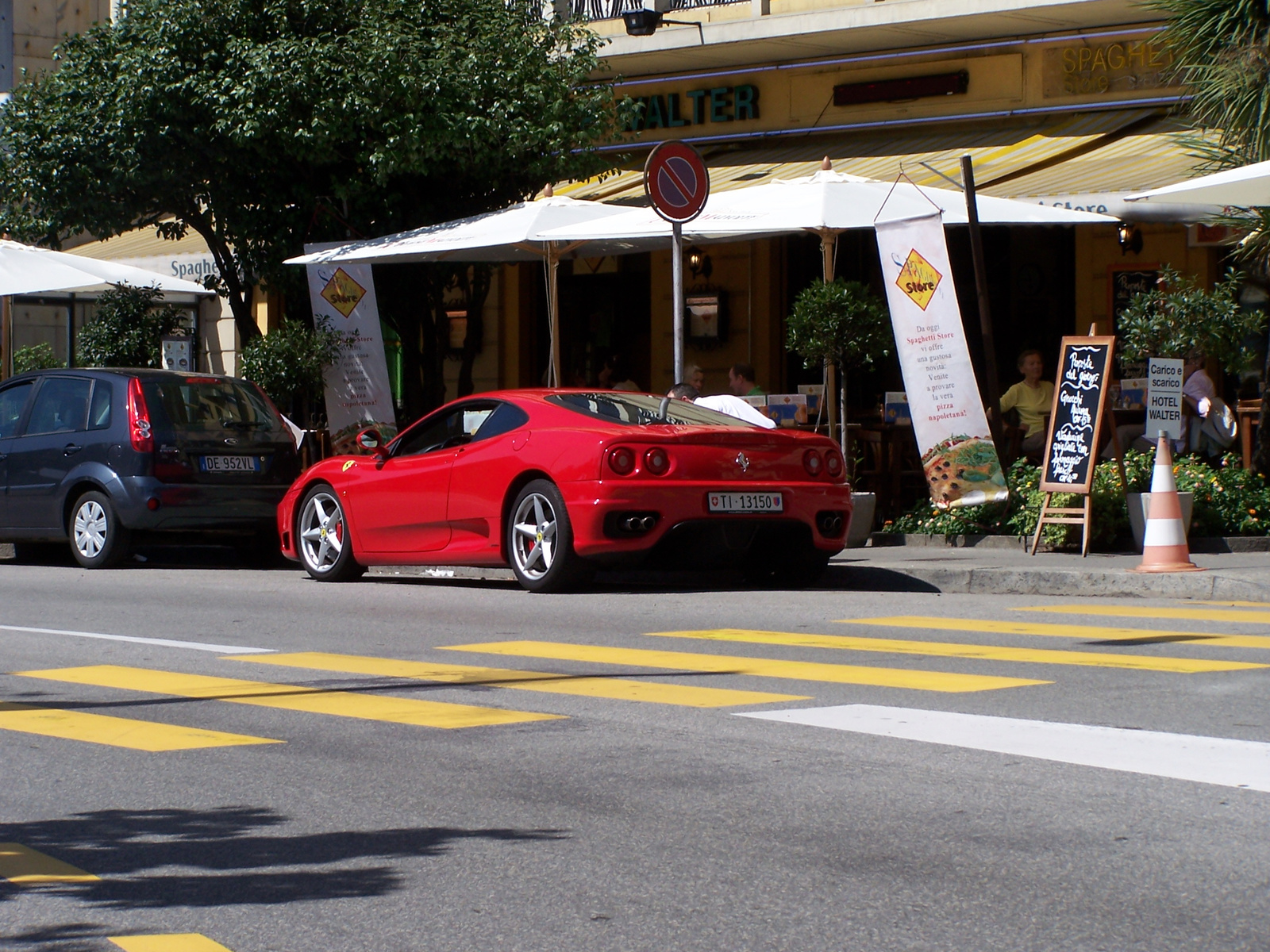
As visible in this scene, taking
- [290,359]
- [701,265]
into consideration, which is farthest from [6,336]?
[701,265]

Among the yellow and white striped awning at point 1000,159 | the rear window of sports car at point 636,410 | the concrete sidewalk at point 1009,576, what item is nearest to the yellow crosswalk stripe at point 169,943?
the rear window of sports car at point 636,410

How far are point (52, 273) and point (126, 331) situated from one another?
3051 millimetres

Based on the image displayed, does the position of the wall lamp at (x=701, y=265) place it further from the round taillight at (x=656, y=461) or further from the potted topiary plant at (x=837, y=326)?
the round taillight at (x=656, y=461)

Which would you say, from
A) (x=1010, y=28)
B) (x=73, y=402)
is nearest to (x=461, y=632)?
(x=73, y=402)

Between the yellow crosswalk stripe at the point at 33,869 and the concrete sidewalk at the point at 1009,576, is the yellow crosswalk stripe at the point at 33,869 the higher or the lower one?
the higher one

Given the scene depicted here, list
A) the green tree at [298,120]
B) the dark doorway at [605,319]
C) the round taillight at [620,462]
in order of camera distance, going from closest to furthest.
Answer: the round taillight at [620,462], the green tree at [298,120], the dark doorway at [605,319]

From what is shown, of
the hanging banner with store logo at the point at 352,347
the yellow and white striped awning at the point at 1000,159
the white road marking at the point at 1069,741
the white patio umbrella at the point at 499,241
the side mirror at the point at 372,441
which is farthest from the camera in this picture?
the hanging banner with store logo at the point at 352,347

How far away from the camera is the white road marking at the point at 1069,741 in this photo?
4930 millimetres

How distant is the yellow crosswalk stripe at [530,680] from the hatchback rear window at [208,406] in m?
5.93

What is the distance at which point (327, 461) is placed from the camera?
12305mm

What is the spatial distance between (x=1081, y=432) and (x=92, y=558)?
732 cm

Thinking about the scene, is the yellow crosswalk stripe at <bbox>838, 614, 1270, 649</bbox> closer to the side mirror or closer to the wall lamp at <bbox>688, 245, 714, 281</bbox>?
the side mirror

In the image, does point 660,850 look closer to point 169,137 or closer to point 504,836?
point 504,836

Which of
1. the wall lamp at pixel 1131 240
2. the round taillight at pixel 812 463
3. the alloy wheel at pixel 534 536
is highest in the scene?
the wall lamp at pixel 1131 240
